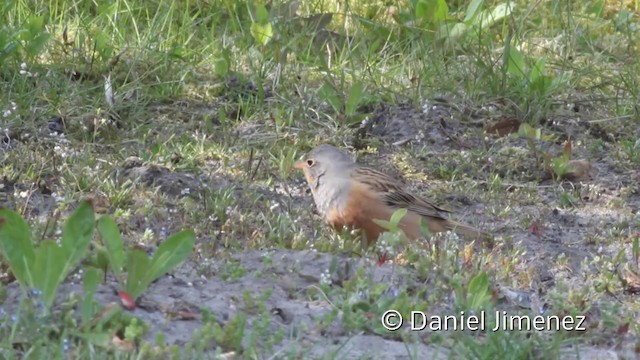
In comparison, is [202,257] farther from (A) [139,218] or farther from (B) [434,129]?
(B) [434,129]

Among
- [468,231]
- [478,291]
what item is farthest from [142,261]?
[468,231]

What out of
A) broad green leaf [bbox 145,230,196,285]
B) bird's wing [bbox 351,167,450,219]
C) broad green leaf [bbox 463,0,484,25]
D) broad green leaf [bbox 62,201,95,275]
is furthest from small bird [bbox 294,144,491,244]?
broad green leaf [bbox 463,0,484,25]

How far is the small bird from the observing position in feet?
21.0

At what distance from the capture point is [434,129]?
7895 mm

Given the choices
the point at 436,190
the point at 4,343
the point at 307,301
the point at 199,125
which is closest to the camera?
the point at 4,343

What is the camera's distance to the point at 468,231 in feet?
21.4

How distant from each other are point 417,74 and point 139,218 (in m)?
2.78

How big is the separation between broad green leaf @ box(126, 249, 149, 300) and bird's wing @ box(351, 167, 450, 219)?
2.08 meters

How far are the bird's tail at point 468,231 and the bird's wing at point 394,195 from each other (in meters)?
0.09

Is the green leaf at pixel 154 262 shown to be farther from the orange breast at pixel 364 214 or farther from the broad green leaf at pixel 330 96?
the broad green leaf at pixel 330 96

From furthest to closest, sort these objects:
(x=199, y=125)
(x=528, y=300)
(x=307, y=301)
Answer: (x=199, y=125) → (x=528, y=300) → (x=307, y=301)

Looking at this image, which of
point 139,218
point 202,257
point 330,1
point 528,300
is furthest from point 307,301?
point 330,1

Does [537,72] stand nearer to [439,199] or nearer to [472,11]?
[472,11]

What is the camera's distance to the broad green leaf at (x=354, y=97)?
25.2 feet
